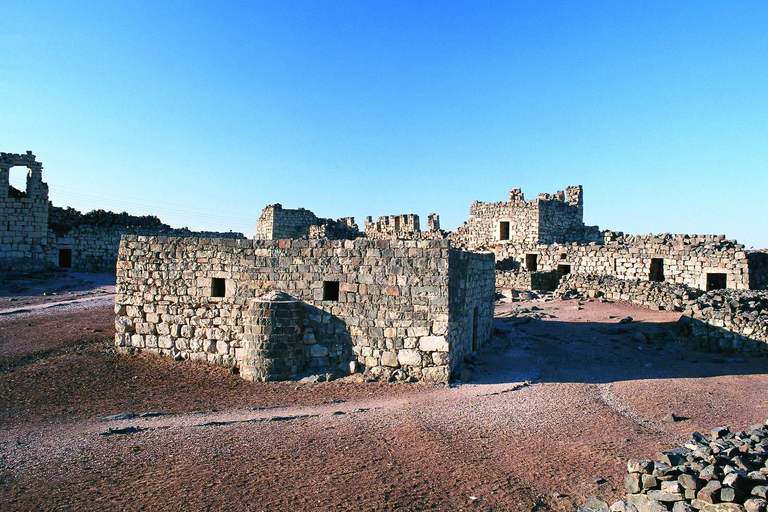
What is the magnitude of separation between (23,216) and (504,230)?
27.7 meters

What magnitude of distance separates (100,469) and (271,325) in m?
4.53

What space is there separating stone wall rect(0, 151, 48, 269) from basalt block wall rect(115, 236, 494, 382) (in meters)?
16.9

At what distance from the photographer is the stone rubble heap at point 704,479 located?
16.2 feet

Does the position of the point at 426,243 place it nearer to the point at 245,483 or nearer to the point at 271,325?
the point at 271,325

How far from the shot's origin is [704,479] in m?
5.26

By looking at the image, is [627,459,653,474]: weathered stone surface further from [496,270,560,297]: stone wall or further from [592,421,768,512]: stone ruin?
[496,270,560,297]: stone wall

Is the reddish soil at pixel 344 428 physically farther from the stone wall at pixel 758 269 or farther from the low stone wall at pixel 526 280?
the low stone wall at pixel 526 280

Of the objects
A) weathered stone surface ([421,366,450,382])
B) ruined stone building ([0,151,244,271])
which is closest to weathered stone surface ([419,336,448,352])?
weathered stone surface ([421,366,450,382])

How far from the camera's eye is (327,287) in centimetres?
1116

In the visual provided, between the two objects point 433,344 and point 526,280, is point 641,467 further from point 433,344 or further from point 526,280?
point 526,280

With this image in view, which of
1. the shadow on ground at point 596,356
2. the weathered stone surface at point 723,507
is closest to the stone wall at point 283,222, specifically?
the shadow on ground at point 596,356

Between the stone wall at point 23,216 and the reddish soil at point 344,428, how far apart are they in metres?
14.2

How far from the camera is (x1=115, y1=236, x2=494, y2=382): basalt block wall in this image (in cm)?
1047

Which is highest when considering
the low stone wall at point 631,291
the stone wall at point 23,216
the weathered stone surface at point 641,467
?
the stone wall at point 23,216
